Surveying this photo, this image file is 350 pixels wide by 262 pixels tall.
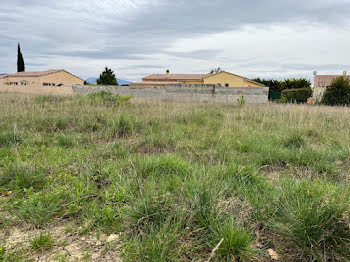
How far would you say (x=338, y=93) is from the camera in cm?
1822

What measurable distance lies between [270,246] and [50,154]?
130 inches

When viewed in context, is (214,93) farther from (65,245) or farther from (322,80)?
(322,80)

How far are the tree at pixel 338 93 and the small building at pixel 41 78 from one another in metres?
42.0

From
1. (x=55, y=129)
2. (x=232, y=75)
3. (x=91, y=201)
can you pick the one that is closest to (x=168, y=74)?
(x=232, y=75)

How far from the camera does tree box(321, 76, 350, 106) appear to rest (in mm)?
18016

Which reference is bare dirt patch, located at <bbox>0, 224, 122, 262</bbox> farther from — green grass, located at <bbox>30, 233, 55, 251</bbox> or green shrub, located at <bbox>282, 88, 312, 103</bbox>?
green shrub, located at <bbox>282, 88, 312, 103</bbox>

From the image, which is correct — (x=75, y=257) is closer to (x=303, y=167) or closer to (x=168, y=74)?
(x=303, y=167)

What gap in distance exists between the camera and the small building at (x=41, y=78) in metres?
41.8

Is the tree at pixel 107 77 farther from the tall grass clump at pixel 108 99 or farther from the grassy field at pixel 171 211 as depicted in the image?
the grassy field at pixel 171 211

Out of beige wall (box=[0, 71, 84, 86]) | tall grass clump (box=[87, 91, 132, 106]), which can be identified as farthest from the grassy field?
beige wall (box=[0, 71, 84, 86])

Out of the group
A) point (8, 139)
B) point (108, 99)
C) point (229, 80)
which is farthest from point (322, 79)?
point (8, 139)

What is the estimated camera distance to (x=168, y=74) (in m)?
49.4

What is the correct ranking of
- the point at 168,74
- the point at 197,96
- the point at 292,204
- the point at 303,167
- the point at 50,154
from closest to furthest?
the point at 292,204, the point at 303,167, the point at 50,154, the point at 197,96, the point at 168,74

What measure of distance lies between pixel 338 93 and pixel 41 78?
45.1 meters
